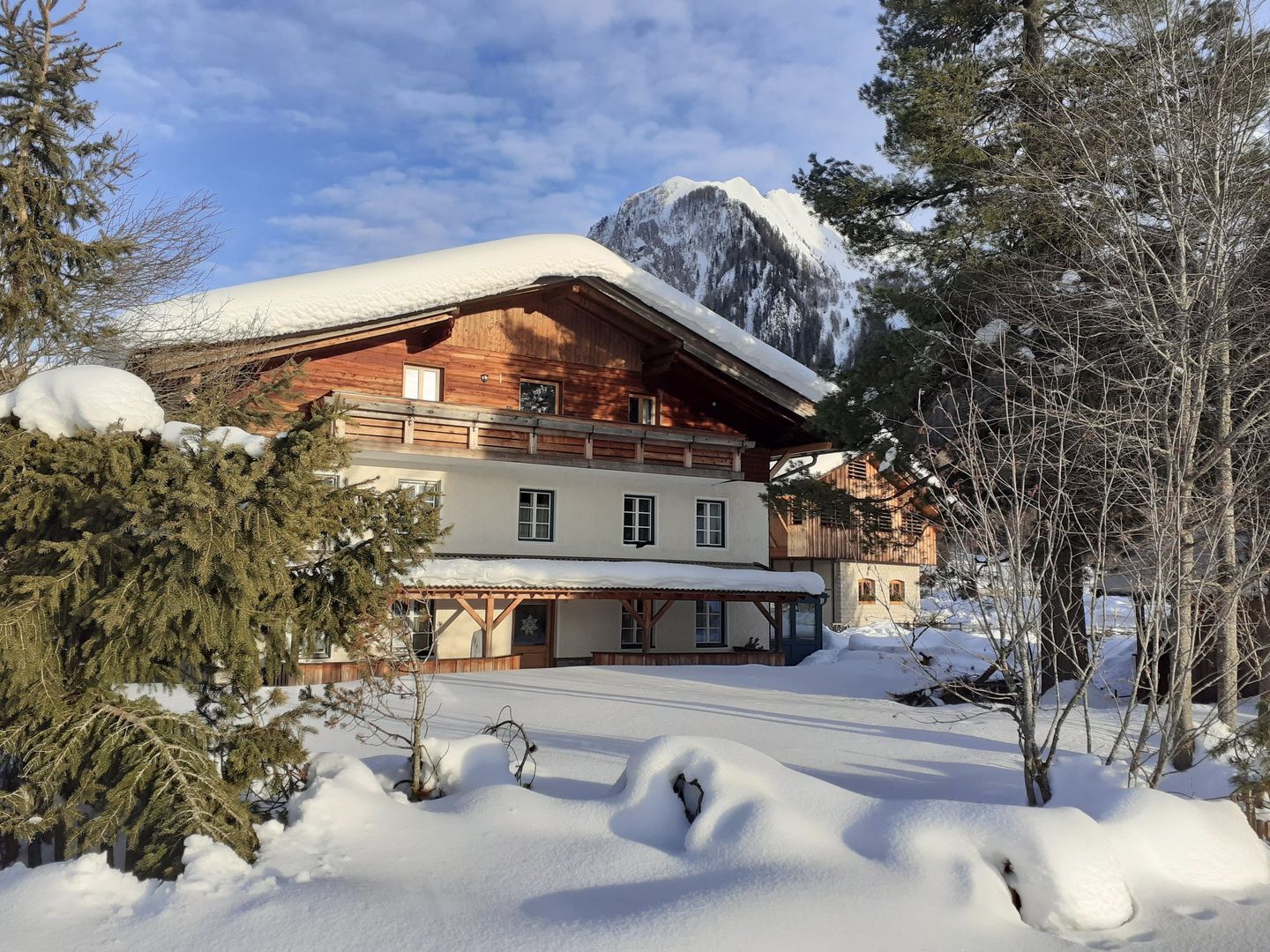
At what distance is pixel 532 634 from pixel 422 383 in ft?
19.3

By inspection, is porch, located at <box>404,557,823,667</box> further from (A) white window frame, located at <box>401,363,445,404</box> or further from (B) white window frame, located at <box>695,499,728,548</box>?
(A) white window frame, located at <box>401,363,445,404</box>

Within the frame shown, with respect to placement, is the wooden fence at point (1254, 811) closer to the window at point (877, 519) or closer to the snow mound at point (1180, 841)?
the snow mound at point (1180, 841)

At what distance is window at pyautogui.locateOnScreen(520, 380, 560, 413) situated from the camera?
2086 centimetres

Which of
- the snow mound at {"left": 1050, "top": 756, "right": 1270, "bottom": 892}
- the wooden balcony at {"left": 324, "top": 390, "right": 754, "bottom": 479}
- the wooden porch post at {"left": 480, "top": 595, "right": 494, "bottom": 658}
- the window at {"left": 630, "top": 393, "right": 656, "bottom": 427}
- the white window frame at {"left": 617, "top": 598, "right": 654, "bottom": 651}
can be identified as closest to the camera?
the snow mound at {"left": 1050, "top": 756, "right": 1270, "bottom": 892}

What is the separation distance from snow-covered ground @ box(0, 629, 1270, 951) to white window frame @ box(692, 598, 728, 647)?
15198 millimetres

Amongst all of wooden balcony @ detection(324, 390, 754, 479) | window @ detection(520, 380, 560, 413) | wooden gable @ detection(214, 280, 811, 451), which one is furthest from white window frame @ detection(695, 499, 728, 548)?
window @ detection(520, 380, 560, 413)

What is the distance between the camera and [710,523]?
2284cm

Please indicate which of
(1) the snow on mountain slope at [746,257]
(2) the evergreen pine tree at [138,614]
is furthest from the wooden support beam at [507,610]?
(1) the snow on mountain slope at [746,257]

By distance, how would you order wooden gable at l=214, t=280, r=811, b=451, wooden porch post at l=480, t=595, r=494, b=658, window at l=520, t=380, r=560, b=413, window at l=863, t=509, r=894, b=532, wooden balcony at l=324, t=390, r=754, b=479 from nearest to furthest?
window at l=863, t=509, r=894, b=532 < wooden porch post at l=480, t=595, r=494, b=658 < wooden balcony at l=324, t=390, r=754, b=479 < wooden gable at l=214, t=280, r=811, b=451 < window at l=520, t=380, r=560, b=413

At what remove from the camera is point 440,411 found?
1856 cm

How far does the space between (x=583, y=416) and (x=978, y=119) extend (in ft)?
33.7

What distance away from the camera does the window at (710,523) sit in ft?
74.5

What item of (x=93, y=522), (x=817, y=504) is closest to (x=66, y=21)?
(x=93, y=522)

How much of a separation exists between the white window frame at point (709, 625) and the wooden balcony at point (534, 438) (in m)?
3.19
